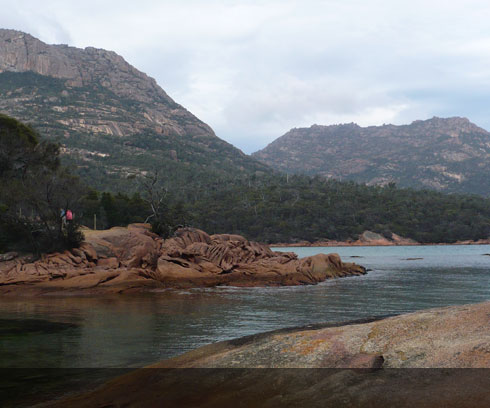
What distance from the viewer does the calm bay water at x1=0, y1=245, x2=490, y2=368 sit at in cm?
1234

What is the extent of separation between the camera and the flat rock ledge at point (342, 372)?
5.64 metres

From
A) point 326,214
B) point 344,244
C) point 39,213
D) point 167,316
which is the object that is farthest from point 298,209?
point 167,316

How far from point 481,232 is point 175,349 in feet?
422

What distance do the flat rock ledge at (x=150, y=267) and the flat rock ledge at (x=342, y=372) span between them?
21.5 metres

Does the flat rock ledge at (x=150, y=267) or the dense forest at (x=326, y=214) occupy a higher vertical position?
the dense forest at (x=326, y=214)

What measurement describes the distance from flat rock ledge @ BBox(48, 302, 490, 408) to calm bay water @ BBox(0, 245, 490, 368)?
3.82m

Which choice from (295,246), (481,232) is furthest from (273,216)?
(481,232)

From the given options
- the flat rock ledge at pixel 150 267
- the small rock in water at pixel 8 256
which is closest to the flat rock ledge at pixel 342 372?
the flat rock ledge at pixel 150 267

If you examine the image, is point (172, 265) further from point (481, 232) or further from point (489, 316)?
point (481, 232)

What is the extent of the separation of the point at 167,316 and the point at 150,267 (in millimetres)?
14674

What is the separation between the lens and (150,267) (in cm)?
3316

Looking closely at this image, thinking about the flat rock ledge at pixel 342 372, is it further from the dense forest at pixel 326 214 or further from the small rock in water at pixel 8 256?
the dense forest at pixel 326 214

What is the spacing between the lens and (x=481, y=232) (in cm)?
12288

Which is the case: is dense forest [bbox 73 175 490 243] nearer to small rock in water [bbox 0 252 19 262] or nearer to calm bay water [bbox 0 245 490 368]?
small rock in water [bbox 0 252 19 262]
